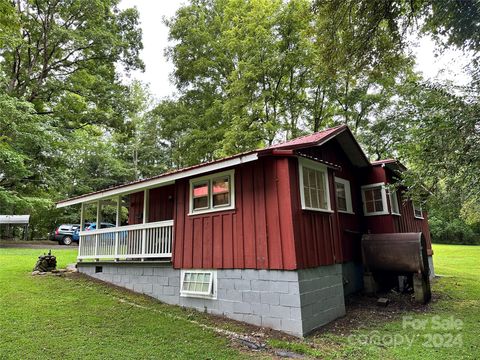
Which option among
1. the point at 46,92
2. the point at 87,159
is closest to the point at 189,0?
the point at 46,92

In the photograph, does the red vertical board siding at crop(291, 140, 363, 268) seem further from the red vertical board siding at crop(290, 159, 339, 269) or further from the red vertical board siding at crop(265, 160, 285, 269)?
the red vertical board siding at crop(265, 160, 285, 269)

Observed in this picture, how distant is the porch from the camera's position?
27.3 ft

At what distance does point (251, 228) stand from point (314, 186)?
1.70 m

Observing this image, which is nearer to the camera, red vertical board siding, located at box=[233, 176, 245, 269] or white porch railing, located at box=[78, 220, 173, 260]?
red vertical board siding, located at box=[233, 176, 245, 269]

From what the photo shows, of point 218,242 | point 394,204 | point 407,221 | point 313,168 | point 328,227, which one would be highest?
point 313,168

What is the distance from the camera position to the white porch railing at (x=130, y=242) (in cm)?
822

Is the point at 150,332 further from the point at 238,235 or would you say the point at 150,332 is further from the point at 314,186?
the point at 314,186

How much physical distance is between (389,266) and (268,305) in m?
3.87

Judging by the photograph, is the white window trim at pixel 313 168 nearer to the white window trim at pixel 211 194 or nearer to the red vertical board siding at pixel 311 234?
the red vertical board siding at pixel 311 234

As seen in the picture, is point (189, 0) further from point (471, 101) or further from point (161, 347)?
point (161, 347)

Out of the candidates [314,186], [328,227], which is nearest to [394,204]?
[328,227]

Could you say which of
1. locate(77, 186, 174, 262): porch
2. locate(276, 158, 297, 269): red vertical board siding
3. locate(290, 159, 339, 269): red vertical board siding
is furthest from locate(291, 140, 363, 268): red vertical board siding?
locate(77, 186, 174, 262): porch

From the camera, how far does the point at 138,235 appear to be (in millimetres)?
8812

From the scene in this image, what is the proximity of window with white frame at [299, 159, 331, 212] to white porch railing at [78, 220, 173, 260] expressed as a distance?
3.54m
